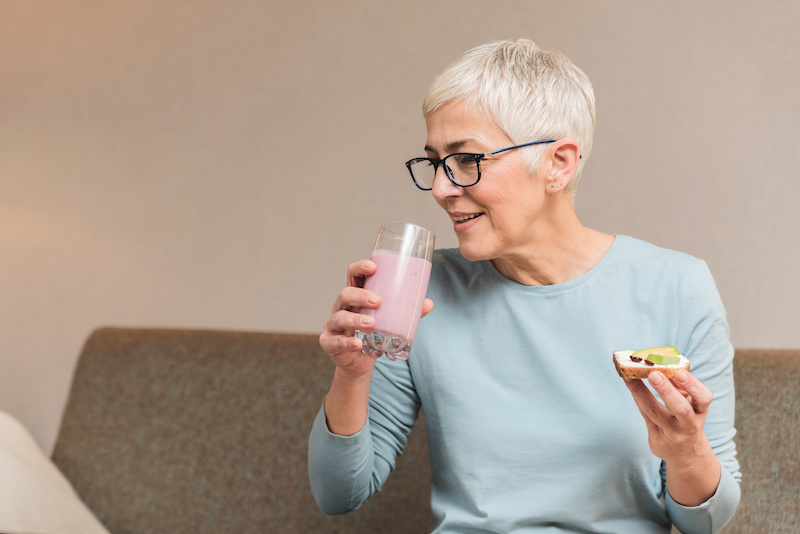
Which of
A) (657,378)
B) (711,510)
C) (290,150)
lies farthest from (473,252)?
(290,150)

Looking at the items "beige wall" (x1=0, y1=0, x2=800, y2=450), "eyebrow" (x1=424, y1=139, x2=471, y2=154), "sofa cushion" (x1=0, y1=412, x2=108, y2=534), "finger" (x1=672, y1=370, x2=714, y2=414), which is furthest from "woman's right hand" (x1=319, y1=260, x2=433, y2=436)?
"beige wall" (x1=0, y1=0, x2=800, y2=450)

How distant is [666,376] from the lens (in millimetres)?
898

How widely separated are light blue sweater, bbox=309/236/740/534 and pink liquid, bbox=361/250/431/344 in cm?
27

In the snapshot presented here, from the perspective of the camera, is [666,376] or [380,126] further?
[380,126]

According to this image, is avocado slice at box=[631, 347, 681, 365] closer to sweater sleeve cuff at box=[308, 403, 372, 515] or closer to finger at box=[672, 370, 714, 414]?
finger at box=[672, 370, 714, 414]

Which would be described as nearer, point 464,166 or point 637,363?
point 637,363

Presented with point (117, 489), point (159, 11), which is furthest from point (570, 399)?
point (159, 11)

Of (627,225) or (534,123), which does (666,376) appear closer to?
(534,123)

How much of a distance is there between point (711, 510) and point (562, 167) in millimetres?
584

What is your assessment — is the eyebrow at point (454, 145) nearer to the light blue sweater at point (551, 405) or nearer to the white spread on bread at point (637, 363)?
the light blue sweater at point (551, 405)

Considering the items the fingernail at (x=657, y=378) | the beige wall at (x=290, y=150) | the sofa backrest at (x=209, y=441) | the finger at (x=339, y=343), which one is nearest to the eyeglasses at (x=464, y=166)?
the finger at (x=339, y=343)

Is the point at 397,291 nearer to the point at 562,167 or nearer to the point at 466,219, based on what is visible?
the point at 466,219

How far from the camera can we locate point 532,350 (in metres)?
1.25

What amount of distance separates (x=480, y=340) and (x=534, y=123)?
393 millimetres
